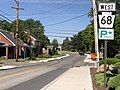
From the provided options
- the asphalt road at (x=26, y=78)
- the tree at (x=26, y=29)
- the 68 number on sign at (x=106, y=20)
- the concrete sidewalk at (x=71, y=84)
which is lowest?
the asphalt road at (x=26, y=78)

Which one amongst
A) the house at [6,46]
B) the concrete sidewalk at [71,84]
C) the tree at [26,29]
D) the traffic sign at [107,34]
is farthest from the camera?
the tree at [26,29]

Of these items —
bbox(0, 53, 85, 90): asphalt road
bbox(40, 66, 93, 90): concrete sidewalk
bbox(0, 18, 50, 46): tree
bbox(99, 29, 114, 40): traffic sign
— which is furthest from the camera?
bbox(0, 18, 50, 46): tree

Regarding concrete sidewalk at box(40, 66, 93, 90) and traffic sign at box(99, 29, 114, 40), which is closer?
traffic sign at box(99, 29, 114, 40)

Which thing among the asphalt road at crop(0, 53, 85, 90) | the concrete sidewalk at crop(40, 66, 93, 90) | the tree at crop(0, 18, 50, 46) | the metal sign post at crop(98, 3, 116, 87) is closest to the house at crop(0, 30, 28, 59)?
the tree at crop(0, 18, 50, 46)

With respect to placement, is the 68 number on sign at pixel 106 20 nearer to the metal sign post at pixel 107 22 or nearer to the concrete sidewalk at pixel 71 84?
the metal sign post at pixel 107 22

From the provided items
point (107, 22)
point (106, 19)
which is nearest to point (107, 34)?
point (107, 22)

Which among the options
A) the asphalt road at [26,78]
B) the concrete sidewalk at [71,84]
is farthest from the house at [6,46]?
the concrete sidewalk at [71,84]

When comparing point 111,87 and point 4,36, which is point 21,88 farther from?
point 4,36

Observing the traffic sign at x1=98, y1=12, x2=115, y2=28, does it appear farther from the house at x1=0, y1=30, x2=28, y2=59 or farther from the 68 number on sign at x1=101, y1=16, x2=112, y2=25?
the house at x1=0, y1=30, x2=28, y2=59

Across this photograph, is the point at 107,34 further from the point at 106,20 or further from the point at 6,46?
the point at 6,46

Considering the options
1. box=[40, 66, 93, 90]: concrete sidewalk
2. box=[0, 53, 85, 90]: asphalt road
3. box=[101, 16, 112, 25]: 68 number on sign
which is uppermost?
box=[101, 16, 112, 25]: 68 number on sign

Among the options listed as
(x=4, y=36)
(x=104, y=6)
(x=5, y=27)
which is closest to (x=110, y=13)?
(x=104, y=6)

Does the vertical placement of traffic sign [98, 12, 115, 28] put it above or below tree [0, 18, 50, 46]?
below

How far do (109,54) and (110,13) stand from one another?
165 feet
